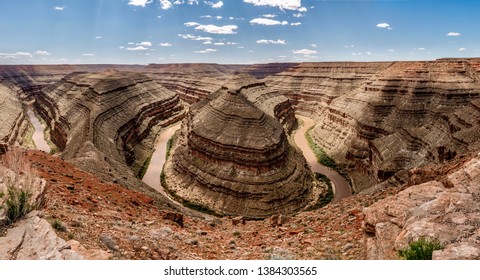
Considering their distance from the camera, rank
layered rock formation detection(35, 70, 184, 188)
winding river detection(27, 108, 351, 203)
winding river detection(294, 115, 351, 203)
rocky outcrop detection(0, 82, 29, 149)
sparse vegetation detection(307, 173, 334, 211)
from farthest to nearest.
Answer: rocky outcrop detection(0, 82, 29, 149)
winding river detection(27, 108, 351, 203)
winding river detection(294, 115, 351, 203)
layered rock formation detection(35, 70, 184, 188)
sparse vegetation detection(307, 173, 334, 211)

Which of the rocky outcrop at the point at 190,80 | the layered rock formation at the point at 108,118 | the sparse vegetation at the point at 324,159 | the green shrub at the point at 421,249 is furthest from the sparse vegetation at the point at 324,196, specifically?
the rocky outcrop at the point at 190,80

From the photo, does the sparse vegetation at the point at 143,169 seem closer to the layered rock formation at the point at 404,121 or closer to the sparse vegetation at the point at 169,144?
the sparse vegetation at the point at 169,144

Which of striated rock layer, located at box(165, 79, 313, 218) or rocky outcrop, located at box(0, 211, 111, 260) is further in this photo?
striated rock layer, located at box(165, 79, 313, 218)

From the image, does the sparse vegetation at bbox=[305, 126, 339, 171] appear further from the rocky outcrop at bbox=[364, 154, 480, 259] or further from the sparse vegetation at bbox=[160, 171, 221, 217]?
the rocky outcrop at bbox=[364, 154, 480, 259]

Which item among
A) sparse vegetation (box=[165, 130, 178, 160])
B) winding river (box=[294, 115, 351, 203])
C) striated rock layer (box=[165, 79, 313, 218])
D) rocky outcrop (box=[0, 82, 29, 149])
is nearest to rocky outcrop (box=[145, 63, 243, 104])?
sparse vegetation (box=[165, 130, 178, 160])

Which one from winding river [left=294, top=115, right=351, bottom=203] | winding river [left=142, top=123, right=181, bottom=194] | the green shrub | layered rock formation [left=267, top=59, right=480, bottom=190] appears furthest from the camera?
winding river [left=142, top=123, right=181, bottom=194]

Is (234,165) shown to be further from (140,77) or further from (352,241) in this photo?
(140,77)
